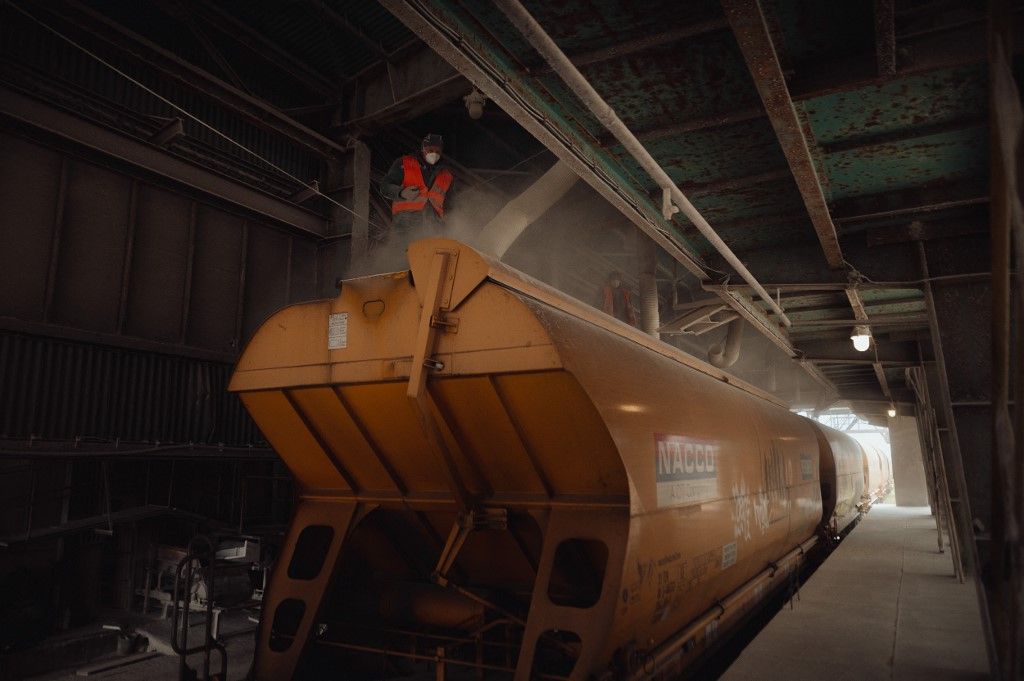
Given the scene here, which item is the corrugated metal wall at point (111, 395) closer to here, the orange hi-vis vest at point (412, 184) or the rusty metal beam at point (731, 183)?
the orange hi-vis vest at point (412, 184)

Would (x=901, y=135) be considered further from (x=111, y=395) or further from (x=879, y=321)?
Answer: (x=111, y=395)

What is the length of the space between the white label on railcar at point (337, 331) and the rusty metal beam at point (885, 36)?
3.32 metres

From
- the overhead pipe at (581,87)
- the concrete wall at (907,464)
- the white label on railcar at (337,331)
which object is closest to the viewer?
the overhead pipe at (581,87)

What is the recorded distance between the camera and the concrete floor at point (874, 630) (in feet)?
13.0

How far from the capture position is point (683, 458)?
148 inches

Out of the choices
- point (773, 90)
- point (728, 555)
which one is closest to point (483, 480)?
point (728, 555)

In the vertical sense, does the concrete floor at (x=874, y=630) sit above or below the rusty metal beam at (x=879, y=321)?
below

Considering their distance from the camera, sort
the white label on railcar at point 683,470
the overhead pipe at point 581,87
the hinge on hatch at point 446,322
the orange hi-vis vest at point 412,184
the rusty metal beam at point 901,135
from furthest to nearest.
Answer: the orange hi-vis vest at point 412,184
the rusty metal beam at point 901,135
the white label on railcar at point 683,470
the hinge on hatch at point 446,322
the overhead pipe at point 581,87

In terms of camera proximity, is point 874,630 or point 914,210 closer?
point 874,630

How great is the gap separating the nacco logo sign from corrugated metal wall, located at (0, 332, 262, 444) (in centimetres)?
747

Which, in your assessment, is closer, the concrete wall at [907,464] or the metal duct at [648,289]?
the metal duct at [648,289]

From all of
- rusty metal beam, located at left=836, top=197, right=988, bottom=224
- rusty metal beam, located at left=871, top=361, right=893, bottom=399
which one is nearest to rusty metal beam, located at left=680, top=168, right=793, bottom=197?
rusty metal beam, located at left=836, top=197, right=988, bottom=224

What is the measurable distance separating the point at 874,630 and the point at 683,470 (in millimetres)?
2759

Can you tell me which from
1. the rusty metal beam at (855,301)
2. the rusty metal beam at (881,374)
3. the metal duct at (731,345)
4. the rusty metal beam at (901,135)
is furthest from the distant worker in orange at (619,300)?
the rusty metal beam at (901,135)
